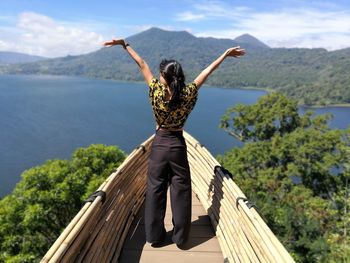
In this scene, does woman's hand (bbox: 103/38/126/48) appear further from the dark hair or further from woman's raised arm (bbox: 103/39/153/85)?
the dark hair

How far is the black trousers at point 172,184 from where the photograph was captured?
340 cm

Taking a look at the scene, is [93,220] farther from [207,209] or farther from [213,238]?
[207,209]

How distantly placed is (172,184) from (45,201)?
35.1 ft

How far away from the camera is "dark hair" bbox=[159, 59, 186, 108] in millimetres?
3154

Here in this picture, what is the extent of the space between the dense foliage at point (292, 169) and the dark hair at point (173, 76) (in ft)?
50.6

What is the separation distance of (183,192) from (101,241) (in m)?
0.95

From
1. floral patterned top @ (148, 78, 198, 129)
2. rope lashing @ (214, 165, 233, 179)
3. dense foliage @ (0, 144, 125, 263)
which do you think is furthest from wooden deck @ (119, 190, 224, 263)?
dense foliage @ (0, 144, 125, 263)

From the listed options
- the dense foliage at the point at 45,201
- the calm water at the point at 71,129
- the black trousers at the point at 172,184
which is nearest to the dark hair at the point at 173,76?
the black trousers at the point at 172,184

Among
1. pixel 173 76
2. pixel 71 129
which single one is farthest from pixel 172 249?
pixel 71 129

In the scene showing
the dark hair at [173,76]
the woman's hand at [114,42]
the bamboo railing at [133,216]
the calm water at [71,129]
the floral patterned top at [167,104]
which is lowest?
the calm water at [71,129]

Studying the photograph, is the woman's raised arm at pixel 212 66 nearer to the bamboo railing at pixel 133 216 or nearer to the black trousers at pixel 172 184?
the black trousers at pixel 172 184

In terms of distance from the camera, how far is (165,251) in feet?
11.2

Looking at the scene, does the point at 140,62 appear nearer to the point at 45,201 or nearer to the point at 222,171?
the point at 222,171

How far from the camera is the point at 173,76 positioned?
10.4 ft
